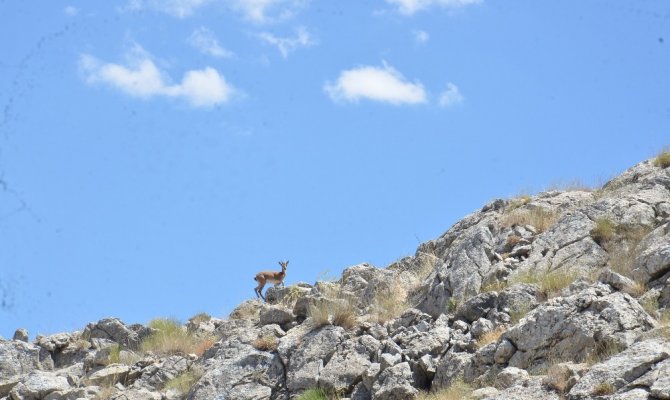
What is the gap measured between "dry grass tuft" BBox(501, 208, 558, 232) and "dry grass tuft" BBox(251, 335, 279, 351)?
581cm

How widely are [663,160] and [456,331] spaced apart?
7575mm

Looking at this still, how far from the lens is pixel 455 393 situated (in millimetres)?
15031

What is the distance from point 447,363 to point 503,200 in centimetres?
809

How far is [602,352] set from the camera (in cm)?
1422

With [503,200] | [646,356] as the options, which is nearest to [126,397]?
[503,200]

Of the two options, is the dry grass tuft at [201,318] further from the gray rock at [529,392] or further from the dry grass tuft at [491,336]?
the gray rock at [529,392]

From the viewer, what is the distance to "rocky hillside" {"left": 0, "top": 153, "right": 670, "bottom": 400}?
14461 mm

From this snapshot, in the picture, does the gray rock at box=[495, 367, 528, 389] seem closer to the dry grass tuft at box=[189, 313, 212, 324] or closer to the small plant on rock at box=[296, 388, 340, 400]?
the small plant on rock at box=[296, 388, 340, 400]

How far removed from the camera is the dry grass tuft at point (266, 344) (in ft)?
63.7

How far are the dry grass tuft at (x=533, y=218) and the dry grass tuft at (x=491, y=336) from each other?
485 cm

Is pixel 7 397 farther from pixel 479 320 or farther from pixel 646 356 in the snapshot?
pixel 646 356

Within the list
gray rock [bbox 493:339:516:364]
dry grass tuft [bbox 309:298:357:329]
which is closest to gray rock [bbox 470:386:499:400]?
gray rock [bbox 493:339:516:364]

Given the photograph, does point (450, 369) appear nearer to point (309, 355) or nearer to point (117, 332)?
point (309, 355)

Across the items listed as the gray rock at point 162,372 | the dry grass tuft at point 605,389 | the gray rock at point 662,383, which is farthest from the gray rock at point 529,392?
the gray rock at point 162,372
